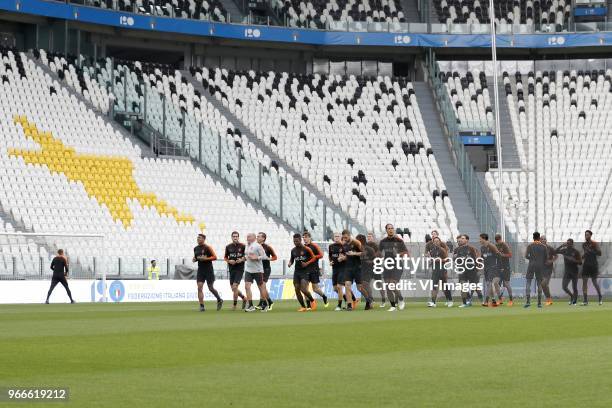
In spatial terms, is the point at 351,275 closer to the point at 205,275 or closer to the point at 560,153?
the point at 205,275

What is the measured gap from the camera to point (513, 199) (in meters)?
54.6

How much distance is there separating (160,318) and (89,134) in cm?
2665

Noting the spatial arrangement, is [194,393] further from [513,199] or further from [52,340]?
[513,199]

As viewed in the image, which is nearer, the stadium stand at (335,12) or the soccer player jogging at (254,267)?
the soccer player jogging at (254,267)

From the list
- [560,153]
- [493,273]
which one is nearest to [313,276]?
[493,273]

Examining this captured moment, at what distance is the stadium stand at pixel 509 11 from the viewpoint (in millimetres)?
64562

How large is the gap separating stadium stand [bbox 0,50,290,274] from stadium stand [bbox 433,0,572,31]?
21862mm

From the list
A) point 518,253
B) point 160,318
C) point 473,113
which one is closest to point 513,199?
point 473,113

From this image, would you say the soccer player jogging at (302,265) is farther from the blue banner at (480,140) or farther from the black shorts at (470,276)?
the blue banner at (480,140)

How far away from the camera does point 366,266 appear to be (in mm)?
31781

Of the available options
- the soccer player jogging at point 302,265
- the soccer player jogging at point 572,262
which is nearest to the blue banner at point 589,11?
the soccer player jogging at point 572,262

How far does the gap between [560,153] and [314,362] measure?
1832 inches

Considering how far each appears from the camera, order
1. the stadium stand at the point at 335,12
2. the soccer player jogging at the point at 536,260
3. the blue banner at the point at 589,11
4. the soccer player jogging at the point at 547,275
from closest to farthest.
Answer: the soccer player jogging at the point at 536,260 < the soccer player jogging at the point at 547,275 < the stadium stand at the point at 335,12 < the blue banner at the point at 589,11

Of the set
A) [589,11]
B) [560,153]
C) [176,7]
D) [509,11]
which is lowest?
[560,153]
